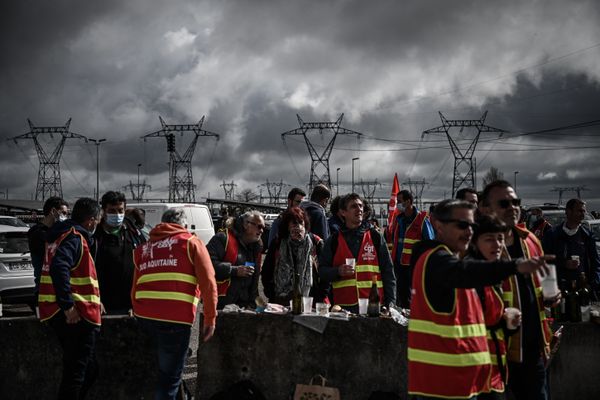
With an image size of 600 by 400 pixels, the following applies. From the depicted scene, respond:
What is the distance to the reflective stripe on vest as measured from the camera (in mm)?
5578

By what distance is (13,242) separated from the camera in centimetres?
1012

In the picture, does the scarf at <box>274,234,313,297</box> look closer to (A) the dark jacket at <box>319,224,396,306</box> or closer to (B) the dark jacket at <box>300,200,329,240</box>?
(A) the dark jacket at <box>319,224,396,306</box>

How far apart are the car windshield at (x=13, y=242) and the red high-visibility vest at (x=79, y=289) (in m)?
6.17

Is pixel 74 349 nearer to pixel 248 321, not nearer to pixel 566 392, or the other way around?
→ pixel 248 321

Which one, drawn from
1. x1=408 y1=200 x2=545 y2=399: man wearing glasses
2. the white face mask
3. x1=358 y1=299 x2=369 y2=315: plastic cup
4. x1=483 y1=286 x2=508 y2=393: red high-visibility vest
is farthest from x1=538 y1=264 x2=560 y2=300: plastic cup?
the white face mask

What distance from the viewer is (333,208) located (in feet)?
23.8

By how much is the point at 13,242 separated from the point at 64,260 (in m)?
6.61

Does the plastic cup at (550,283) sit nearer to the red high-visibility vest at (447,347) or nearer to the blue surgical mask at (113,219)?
the red high-visibility vest at (447,347)

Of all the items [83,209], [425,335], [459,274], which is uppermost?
[83,209]

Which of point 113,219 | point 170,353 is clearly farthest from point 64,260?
point 113,219

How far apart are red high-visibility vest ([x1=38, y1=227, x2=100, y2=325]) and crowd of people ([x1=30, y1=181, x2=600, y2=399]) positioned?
0.01 meters

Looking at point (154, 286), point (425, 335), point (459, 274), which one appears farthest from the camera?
point (154, 286)

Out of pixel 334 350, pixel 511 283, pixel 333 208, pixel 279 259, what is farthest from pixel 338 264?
pixel 511 283

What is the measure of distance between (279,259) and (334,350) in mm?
1195
